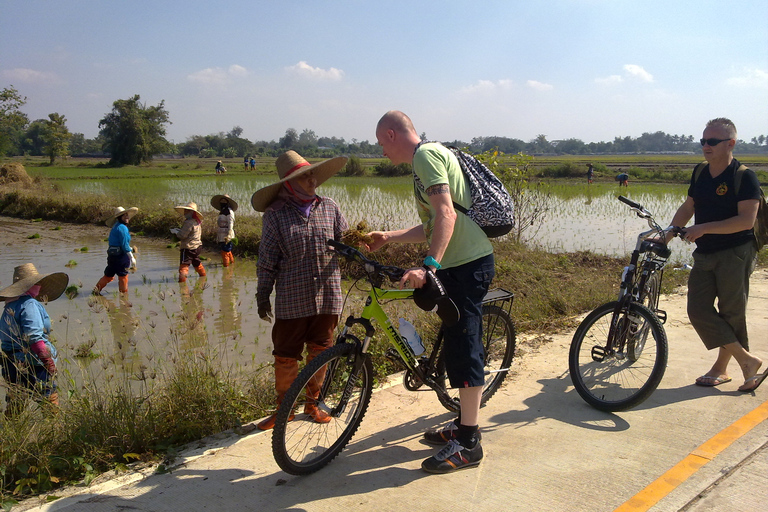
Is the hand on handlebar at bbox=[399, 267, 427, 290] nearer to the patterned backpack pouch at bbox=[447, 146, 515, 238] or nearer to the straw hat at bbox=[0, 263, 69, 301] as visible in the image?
the patterned backpack pouch at bbox=[447, 146, 515, 238]

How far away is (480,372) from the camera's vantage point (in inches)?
124

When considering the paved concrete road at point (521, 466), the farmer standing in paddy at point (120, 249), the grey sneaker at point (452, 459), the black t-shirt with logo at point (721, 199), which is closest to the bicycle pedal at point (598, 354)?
the paved concrete road at point (521, 466)

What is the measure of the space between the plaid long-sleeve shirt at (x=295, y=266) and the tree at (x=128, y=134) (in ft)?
202

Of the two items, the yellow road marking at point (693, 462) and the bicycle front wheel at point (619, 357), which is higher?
the bicycle front wheel at point (619, 357)

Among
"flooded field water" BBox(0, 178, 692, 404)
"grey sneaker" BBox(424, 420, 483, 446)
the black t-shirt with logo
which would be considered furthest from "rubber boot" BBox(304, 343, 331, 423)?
the black t-shirt with logo

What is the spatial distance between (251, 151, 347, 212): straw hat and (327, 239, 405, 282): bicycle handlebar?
0.66 meters

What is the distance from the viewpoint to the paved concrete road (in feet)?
9.02

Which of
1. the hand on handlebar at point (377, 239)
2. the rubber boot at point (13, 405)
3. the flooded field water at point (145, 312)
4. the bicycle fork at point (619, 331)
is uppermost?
the hand on handlebar at point (377, 239)

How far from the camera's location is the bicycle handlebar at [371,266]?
9.87ft

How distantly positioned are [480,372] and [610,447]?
36.7 inches

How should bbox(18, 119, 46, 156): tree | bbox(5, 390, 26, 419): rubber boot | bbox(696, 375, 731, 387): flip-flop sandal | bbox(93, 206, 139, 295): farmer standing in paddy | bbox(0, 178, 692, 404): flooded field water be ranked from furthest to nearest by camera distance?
bbox(18, 119, 46, 156): tree < bbox(93, 206, 139, 295): farmer standing in paddy < bbox(0, 178, 692, 404): flooded field water < bbox(696, 375, 731, 387): flip-flop sandal < bbox(5, 390, 26, 419): rubber boot

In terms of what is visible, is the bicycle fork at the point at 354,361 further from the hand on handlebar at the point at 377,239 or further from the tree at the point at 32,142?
the tree at the point at 32,142

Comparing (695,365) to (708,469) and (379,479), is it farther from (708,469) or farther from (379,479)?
(379,479)

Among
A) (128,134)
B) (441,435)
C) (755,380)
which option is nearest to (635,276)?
(755,380)
